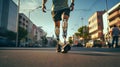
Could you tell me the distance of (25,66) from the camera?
2311mm

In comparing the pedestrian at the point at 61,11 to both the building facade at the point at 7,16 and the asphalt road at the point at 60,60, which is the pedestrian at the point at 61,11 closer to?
the asphalt road at the point at 60,60

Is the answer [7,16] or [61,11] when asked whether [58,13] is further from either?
[7,16]

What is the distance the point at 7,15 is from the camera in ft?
206

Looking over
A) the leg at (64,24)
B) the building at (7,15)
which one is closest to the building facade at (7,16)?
the building at (7,15)

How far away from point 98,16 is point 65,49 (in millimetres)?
82542

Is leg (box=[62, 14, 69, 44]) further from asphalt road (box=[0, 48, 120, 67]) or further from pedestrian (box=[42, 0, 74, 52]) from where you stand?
asphalt road (box=[0, 48, 120, 67])

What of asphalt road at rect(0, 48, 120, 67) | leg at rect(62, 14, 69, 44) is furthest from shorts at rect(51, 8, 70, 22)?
asphalt road at rect(0, 48, 120, 67)

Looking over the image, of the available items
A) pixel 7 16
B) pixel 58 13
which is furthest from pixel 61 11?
Result: pixel 7 16

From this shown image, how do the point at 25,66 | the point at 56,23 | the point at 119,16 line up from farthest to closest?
the point at 119,16, the point at 56,23, the point at 25,66

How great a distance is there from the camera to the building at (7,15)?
58188 mm

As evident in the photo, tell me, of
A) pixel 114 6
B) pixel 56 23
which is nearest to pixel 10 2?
pixel 114 6

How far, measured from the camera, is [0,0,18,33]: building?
5819cm

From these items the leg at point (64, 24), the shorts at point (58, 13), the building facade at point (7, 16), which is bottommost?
the leg at point (64, 24)

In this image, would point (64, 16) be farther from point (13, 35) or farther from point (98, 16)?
point (98, 16)
